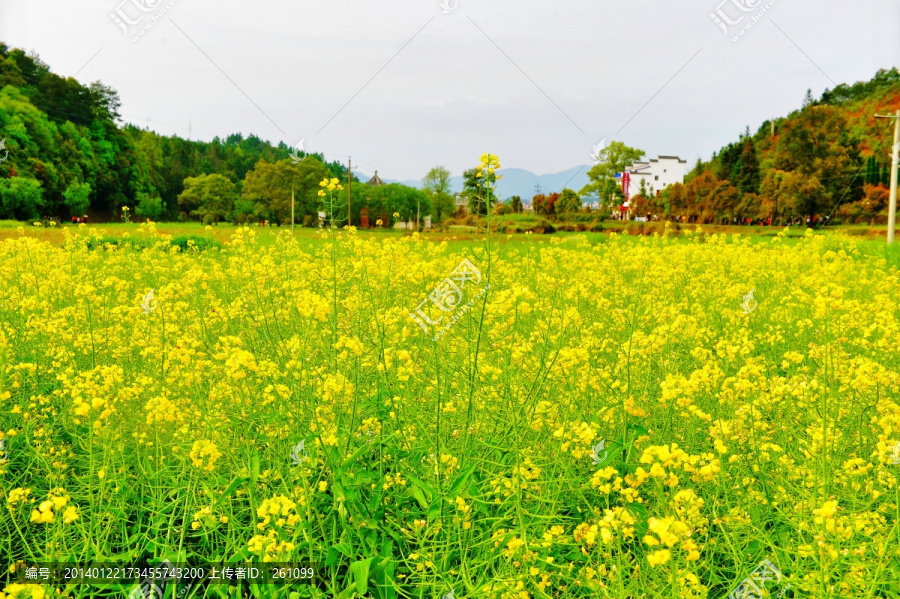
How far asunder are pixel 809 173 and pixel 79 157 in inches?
1585

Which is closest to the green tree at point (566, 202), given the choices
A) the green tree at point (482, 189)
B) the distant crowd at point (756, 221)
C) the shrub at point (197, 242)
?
the distant crowd at point (756, 221)

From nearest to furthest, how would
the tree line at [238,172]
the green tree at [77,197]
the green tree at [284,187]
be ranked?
the green tree at [284,187]
the tree line at [238,172]
the green tree at [77,197]

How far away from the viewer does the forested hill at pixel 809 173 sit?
30.5 metres

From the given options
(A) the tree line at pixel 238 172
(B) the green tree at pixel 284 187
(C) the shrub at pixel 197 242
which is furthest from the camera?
(A) the tree line at pixel 238 172

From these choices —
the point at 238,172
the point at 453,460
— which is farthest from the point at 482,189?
the point at 238,172

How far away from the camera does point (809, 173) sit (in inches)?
1273

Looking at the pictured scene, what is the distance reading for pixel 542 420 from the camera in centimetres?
267

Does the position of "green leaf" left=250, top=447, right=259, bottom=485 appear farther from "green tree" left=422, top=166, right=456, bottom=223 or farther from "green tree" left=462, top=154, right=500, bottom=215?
Answer: "green tree" left=422, top=166, right=456, bottom=223

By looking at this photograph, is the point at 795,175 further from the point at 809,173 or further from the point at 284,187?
the point at 284,187

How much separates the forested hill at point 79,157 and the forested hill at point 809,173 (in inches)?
924

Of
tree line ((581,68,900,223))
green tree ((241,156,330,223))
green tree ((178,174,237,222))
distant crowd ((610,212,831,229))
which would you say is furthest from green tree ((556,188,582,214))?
green tree ((178,174,237,222))

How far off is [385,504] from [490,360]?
1249 mm

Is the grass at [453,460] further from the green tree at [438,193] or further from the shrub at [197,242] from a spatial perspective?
the green tree at [438,193]

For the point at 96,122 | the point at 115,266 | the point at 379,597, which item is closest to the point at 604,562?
the point at 379,597
